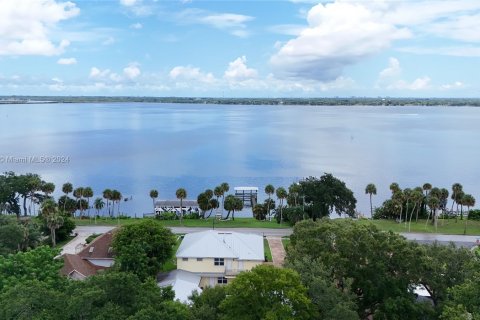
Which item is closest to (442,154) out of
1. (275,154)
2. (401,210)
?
(275,154)

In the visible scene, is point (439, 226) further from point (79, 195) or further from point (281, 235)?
point (79, 195)

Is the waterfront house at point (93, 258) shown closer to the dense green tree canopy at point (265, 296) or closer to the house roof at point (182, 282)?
the house roof at point (182, 282)

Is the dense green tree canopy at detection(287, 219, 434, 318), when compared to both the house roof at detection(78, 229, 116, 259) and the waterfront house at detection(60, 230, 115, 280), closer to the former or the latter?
the waterfront house at detection(60, 230, 115, 280)

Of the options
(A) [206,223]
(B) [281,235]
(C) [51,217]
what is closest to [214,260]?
(B) [281,235]

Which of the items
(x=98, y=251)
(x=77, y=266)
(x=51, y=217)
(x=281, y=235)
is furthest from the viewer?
(x=281, y=235)

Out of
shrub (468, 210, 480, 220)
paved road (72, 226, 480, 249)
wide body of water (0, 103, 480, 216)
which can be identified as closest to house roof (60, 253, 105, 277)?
paved road (72, 226, 480, 249)
